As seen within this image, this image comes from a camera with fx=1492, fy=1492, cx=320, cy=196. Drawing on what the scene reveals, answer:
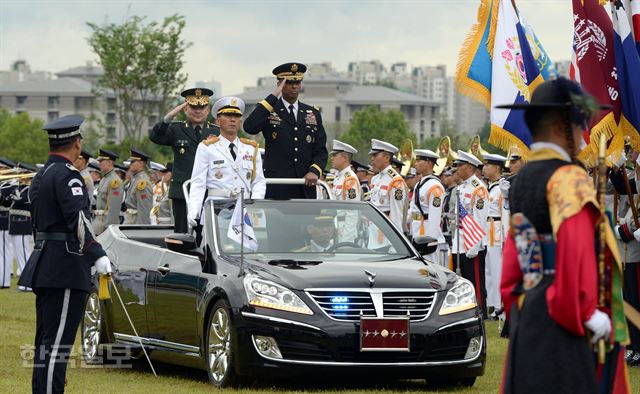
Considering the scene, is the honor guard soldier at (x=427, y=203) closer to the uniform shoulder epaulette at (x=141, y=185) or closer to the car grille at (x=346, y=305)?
the uniform shoulder epaulette at (x=141, y=185)

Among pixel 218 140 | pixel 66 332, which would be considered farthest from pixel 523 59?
pixel 66 332

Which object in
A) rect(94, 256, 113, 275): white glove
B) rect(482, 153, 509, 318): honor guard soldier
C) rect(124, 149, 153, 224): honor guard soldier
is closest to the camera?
rect(94, 256, 113, 275): white glove

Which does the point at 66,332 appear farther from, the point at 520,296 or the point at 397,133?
the point at 397,133

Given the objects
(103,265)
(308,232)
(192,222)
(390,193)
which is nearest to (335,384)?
(308,232)

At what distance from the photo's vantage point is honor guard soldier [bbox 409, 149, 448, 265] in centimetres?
2150

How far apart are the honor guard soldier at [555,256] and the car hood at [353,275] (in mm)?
4500

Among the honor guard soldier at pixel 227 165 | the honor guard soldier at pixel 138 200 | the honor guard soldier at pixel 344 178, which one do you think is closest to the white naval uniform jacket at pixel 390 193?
the honor guard soldier at pixel 344 178

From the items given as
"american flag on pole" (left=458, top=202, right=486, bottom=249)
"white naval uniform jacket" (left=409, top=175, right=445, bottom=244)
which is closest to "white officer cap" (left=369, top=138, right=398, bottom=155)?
"white naval uniform jacket" (left=409, top=175, right=445, bottom=244)

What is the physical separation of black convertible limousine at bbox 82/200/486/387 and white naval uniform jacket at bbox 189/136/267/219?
101 cm

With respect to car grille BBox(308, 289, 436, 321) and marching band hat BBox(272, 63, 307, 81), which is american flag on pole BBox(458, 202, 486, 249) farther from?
car grille BBox(308, 289, 436, 321)

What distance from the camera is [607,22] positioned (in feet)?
42.0

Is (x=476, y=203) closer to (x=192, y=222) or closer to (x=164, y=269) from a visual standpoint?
(x=192, y=222)

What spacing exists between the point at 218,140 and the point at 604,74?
373cm

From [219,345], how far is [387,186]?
36.1 feet
